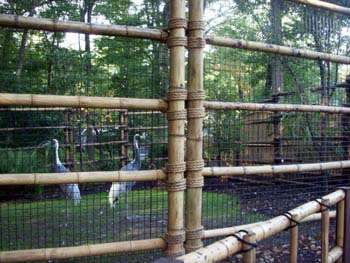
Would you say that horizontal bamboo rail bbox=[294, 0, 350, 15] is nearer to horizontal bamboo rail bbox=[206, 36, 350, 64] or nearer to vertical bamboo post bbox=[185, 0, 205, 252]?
horizontal bamboo rail bbox=[206, 36, 350, 64]

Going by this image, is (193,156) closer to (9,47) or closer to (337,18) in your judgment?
(9,47)

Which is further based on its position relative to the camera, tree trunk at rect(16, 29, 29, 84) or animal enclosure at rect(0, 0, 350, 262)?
tree trunk at rect(16, 29, 29, 84)

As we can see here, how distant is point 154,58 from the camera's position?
2723mm

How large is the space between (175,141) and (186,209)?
16.0 inches

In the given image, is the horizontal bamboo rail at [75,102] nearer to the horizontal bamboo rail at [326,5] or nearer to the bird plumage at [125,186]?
the horizontal bamboo rail at [326,5]

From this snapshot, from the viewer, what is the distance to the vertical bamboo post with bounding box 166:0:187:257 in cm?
219

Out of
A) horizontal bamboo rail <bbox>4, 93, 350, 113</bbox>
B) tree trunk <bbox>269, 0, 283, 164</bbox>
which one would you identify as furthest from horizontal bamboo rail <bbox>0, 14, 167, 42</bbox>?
tree trunk <bbox>269, 0, 283, 164</bbox>

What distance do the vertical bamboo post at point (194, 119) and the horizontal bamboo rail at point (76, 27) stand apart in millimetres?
186

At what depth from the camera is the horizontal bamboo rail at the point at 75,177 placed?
197cm

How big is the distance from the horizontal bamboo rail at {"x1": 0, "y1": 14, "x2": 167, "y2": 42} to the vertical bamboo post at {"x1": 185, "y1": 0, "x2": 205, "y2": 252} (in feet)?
0.61

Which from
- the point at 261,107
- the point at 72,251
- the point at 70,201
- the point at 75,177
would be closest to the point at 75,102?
the point at 75,177

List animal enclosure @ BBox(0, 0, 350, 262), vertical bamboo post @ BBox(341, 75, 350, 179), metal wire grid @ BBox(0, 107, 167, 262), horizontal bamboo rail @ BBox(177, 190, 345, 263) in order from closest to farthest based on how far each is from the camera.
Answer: horizontal bamboo rail @ BBox(177, 190, 345, 263) → animal enclosure @ BBox(0, 0, 350, 262) → metal wire grid @ BBox(0, 107, 167, 262) → vertical bamboo post @ BBox(341, 75, 350, 179)

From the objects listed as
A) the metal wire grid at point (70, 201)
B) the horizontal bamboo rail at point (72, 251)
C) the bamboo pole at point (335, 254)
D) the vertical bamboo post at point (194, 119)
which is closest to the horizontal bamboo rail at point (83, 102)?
the vertical bamboo post at point (194, 119)

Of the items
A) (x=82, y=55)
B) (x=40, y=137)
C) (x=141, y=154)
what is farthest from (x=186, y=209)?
(x=40, y=137)
